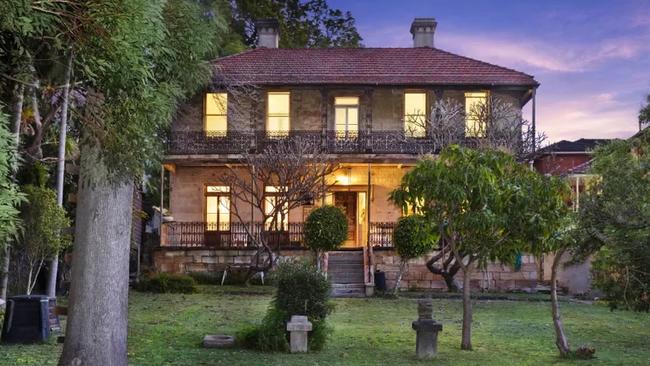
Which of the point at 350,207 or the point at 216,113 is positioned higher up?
the point at 216,113

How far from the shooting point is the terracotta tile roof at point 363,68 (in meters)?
28.3

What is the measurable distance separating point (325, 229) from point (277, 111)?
7.09 metres

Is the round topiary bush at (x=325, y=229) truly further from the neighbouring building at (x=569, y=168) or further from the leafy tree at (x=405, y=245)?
the neighbouring building at (x=569, y=168)

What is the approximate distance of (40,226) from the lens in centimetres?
1555

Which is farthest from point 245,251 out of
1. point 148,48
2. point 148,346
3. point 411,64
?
point 148,48

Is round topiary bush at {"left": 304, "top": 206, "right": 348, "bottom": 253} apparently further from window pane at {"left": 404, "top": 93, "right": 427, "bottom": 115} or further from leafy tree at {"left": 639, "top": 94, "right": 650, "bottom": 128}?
leafy tree at {"left": 639, "top": 94, "right": 650, "bottom": 128}

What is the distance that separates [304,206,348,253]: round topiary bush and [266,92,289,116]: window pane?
6.20 meters

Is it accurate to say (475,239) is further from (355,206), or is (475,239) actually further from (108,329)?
(355,206)

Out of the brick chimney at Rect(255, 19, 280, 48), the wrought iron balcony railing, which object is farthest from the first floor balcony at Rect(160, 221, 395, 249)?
the brick chimney at Rect(255, 19, 280, 48)

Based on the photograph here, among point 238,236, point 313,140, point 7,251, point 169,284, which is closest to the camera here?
point 7,251

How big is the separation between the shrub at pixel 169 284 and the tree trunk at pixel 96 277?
44.2ft

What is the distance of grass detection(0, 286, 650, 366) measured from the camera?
36.7 feet

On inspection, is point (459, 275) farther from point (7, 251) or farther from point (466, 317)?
point (7, 251)

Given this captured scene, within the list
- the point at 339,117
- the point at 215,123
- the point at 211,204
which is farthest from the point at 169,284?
the point at 339,117
